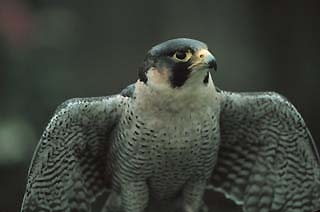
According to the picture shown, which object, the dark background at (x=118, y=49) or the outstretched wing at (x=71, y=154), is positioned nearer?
the outstretched wing at (x=71, y=154)

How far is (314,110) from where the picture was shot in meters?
4.22

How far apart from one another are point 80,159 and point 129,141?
22cm

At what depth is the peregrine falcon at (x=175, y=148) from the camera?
2355mm

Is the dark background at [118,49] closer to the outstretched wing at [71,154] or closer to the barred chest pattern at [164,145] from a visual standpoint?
the outstretched wing at [71,154]

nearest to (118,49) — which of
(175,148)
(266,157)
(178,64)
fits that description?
(266,157)

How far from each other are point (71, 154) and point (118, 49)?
5.91 feet

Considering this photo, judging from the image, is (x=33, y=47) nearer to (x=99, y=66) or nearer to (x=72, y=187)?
(x=99, y=66)

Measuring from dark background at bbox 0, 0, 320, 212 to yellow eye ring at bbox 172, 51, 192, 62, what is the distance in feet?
5.73

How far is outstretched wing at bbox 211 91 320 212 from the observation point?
8.26ft

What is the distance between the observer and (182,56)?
2.25 meters

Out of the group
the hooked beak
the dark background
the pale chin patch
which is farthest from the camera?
the dark background

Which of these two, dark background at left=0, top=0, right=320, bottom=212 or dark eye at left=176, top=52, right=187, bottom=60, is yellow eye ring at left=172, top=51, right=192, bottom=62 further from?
dark background at left=0, top=0, right=320, bottom=212

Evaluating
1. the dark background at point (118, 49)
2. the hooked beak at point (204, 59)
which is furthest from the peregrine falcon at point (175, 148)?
the dark background at point (118, 49)

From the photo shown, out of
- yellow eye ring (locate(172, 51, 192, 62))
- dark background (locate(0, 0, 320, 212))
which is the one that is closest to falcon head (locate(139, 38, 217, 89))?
yellow eye ring (locate(172, 51, 192, 62))
